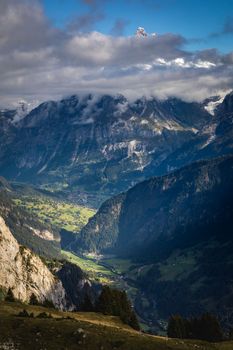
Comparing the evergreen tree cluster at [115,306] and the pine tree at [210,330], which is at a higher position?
the evergreen tree cluster at [115,306]

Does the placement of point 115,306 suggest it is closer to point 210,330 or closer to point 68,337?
point 210,330

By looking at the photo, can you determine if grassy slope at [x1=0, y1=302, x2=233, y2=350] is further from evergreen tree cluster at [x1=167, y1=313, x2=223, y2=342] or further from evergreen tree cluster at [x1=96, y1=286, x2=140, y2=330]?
evergreen tree cluster at [x1=167, y1=313, x2=223, y2=342]

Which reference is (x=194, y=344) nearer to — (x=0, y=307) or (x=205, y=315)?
(x=0, y=307)

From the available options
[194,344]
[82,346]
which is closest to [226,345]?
[194,344]

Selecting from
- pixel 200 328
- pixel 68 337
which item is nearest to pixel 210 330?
pixel 200 328

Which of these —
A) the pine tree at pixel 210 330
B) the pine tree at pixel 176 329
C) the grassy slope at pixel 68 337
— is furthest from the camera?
the pine tree at pixel 210 330

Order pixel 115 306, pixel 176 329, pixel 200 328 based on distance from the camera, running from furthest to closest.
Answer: pixel 200 328 < pixel 115 306 < pixel 176 329

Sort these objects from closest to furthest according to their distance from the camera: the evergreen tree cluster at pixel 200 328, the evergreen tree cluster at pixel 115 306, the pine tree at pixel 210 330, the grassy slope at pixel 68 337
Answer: the grassy slope at pixel 68 337
the evergreen tree cluster at pixel 115 306
the evergreen tree cluster at pixel 200 328
the pine tree at pixel 210 330

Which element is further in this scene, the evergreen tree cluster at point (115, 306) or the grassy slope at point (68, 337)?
the evergreen tree cluster at point (115, 306)

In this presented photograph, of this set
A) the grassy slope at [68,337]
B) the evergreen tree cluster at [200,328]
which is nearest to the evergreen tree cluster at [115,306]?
the evergreen tree cluster at [200,328]

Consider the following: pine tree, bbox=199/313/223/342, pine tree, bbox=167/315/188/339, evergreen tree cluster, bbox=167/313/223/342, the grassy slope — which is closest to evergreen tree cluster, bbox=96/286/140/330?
pine tree, bbox=167/315/188/339

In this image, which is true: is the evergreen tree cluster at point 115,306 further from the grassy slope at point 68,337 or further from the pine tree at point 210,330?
the grassy slope at point 68,337
